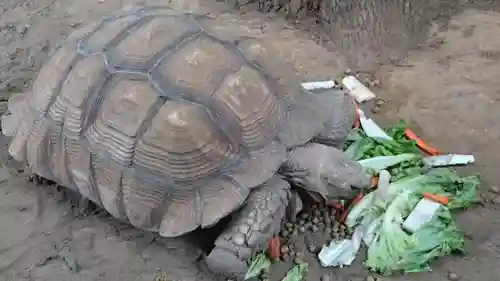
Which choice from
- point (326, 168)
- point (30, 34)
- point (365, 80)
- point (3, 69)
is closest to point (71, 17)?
point (30, 34)

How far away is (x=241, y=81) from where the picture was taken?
10.1 feet

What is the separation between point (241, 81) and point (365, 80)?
5.27 ft

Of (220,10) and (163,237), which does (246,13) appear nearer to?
(220,10)

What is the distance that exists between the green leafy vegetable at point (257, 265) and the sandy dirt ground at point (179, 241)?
0.64 feet

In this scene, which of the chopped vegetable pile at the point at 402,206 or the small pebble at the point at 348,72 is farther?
the small pebble at the point at 348,72

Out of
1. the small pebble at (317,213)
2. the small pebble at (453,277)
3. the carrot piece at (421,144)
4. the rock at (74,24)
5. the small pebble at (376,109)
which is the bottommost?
the small pebble at (453,277)

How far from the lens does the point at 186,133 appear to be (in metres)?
2.91

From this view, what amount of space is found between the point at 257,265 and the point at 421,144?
1.34 m

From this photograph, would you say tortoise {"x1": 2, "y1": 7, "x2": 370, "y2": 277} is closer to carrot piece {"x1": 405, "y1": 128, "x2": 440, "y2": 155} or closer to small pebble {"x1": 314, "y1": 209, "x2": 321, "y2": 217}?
small pebble {"x1": 314, "y1": 209, "x2": 321, "y2": 217}

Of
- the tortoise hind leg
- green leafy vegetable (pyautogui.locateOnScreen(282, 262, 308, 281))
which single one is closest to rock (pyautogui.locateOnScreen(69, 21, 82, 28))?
the tortoise hind leg

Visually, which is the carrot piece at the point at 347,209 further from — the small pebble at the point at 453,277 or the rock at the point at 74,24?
the rock at the point at 74,24

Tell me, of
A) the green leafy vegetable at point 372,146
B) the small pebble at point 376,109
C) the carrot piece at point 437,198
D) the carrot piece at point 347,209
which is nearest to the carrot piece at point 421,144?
the green leafy vegetable at point 372,146

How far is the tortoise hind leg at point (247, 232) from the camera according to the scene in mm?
2941

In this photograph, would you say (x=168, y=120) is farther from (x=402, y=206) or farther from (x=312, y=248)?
(x=402, y=206)
